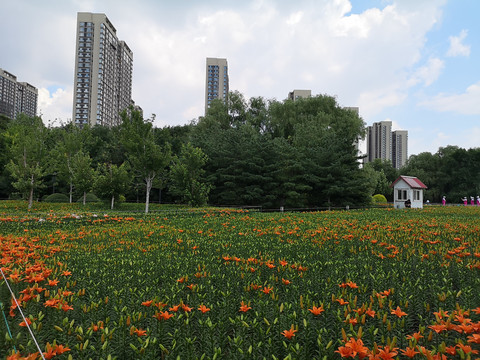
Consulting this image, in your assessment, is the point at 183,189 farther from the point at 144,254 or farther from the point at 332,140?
the point at 144,254

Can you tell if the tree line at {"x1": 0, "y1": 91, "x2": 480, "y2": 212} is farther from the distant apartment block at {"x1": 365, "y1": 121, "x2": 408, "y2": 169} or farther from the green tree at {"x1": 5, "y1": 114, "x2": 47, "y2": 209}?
the distant apartment block at {"x1": 365, "y1": 121, "x2": 408, "y2": 169}

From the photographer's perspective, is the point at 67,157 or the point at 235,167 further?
the point at 67,157

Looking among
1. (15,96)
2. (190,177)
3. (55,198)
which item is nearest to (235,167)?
(190,177)

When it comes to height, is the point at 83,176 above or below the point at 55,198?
above

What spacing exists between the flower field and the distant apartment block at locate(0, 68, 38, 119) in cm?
11202

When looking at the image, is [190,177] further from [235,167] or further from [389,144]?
[389,144]

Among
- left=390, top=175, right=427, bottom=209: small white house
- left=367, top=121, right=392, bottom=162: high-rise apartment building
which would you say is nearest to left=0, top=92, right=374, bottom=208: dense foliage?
left=390, top=175, right=427, bottom=209: small white house

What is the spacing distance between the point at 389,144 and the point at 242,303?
11505 cm

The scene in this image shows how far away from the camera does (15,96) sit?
102 m

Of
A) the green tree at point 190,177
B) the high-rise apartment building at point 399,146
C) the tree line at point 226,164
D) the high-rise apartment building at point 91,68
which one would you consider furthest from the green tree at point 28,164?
the high-rise apartment building at point 399,146

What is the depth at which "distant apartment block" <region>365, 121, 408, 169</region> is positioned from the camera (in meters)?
102

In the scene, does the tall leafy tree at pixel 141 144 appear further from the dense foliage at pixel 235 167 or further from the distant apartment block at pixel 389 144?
the distant apartment block at pixel 389 144

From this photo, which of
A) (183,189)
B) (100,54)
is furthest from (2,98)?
(183,189)

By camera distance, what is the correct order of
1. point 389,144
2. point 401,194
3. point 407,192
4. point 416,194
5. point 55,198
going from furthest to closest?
1. point 389,144
2. point 401,194
3. point 416,194
4. point 55,198
5. point 407,192
